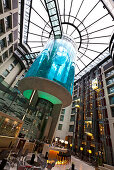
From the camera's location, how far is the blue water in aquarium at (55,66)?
1267cm

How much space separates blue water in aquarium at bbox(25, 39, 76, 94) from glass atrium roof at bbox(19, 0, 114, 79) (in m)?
4.22

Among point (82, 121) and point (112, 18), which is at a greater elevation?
point (112, 18)

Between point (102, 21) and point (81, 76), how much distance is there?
24299 millimetres

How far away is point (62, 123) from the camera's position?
115 ft

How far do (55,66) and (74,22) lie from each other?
13.4 m

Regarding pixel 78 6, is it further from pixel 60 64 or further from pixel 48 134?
pixel 48 134

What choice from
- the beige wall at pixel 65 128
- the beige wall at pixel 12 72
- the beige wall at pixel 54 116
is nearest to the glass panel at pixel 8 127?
the beige wall at pixel 54 116

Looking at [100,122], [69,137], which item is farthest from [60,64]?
[69,137]

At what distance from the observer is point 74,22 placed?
19.8 metres

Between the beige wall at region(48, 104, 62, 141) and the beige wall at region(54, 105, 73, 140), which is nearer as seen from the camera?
the beige wall at region(48, 104, 62, 141)

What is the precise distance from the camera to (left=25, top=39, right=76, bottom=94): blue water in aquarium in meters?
12.7

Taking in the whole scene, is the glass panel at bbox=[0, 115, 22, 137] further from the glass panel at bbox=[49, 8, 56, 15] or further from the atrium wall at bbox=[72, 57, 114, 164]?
the atrium wall at bbox=[72, 57, 114, 164]

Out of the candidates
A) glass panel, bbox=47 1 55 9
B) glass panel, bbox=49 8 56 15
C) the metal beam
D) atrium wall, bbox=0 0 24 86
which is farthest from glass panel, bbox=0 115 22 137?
glass panel, bbox=47 1 55 9

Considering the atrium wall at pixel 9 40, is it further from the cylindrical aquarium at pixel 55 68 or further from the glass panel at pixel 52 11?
the cylindrical aquarium at pixel 55 68
